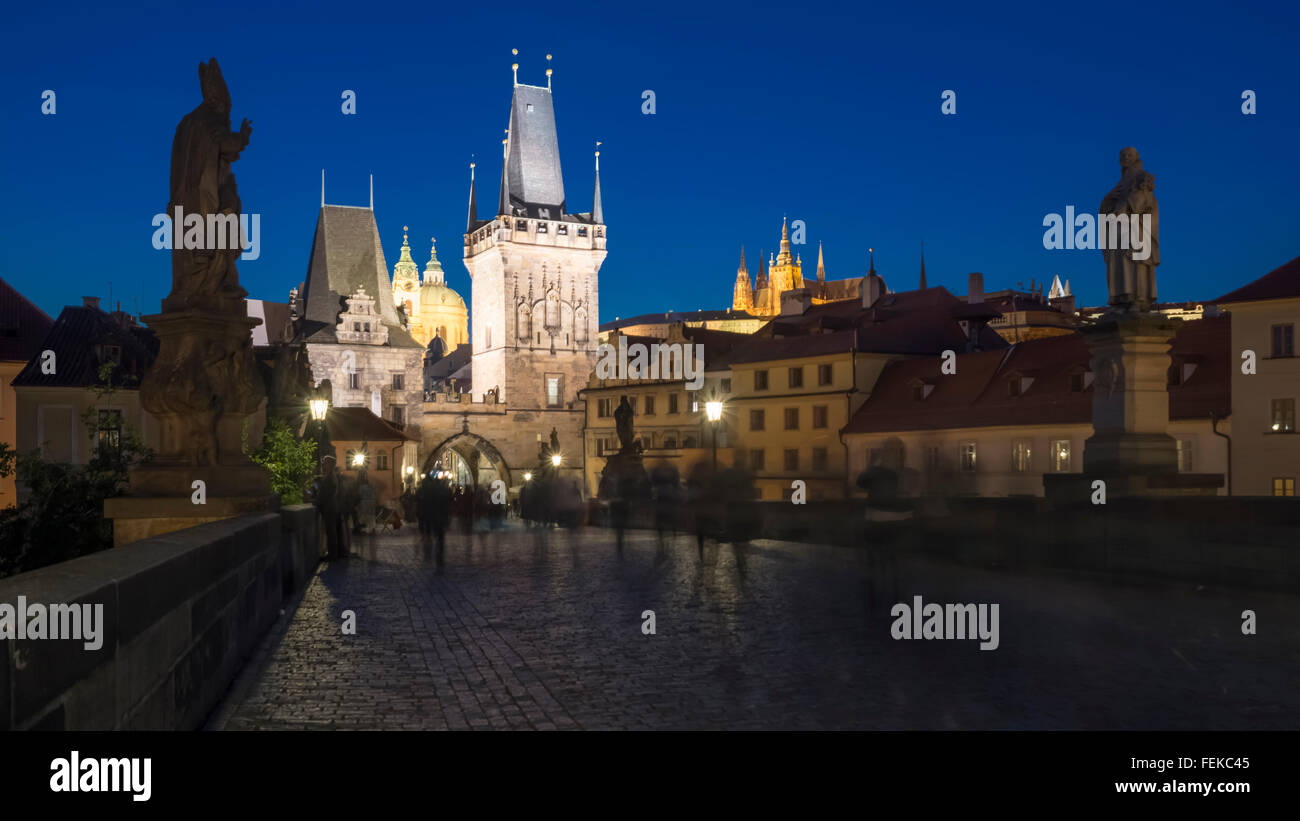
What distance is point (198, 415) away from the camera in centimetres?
1101

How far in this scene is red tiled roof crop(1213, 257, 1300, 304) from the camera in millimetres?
40844

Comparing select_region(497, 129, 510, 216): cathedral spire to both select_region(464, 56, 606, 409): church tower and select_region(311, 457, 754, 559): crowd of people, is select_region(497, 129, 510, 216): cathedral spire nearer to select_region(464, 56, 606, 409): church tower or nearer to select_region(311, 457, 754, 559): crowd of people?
select_region(464, 56, 606, 409): church tower

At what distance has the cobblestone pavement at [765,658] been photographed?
7.32 metres

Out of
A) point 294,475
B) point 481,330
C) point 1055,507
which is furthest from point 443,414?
point 1055,507

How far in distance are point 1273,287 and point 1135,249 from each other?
97.8ft

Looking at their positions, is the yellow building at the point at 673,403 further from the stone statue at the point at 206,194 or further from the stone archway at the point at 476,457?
the stone statue at the point at 206,194

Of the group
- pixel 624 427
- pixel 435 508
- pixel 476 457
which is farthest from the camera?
pixel 476 457

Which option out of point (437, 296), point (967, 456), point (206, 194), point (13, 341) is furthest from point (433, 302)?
point (206, 194)

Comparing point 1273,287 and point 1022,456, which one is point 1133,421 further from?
point 1022,456

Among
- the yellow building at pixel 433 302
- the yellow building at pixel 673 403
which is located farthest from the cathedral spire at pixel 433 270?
the yellow building at pixel 673 403

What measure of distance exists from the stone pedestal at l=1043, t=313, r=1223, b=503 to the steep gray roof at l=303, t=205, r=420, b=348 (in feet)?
254

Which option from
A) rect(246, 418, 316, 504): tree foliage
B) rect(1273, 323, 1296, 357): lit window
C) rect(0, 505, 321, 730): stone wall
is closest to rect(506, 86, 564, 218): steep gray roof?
rect(1273, 323, 1296, 357): lit window
